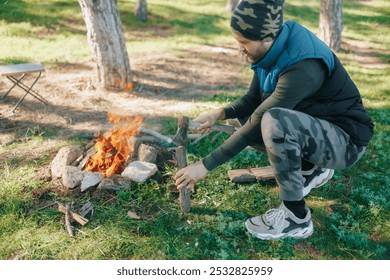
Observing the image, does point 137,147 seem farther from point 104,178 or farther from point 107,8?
point 107,8

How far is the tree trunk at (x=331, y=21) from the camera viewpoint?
9.62m

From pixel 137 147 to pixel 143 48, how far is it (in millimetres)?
5609

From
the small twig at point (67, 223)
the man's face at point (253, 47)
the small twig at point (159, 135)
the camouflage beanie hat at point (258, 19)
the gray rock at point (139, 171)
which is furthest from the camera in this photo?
the small twig at point (159, 135)

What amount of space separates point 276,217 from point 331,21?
7779 millimetres

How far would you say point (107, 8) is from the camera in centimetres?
657

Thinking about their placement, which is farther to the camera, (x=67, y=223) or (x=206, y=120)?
(x=206, y=120)

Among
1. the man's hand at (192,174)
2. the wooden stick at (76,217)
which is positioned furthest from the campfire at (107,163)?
the man's hand at (192,174)

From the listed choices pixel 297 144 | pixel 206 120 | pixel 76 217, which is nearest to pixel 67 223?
pixel 76 217

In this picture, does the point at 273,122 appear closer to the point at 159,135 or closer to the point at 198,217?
the point at 198,217

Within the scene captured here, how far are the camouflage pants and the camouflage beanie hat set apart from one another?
0.61 meters

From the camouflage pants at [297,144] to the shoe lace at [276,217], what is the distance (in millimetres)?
214

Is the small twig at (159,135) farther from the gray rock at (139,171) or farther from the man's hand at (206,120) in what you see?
the man's hand at (206,120)

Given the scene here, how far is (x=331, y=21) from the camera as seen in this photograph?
386 inches
